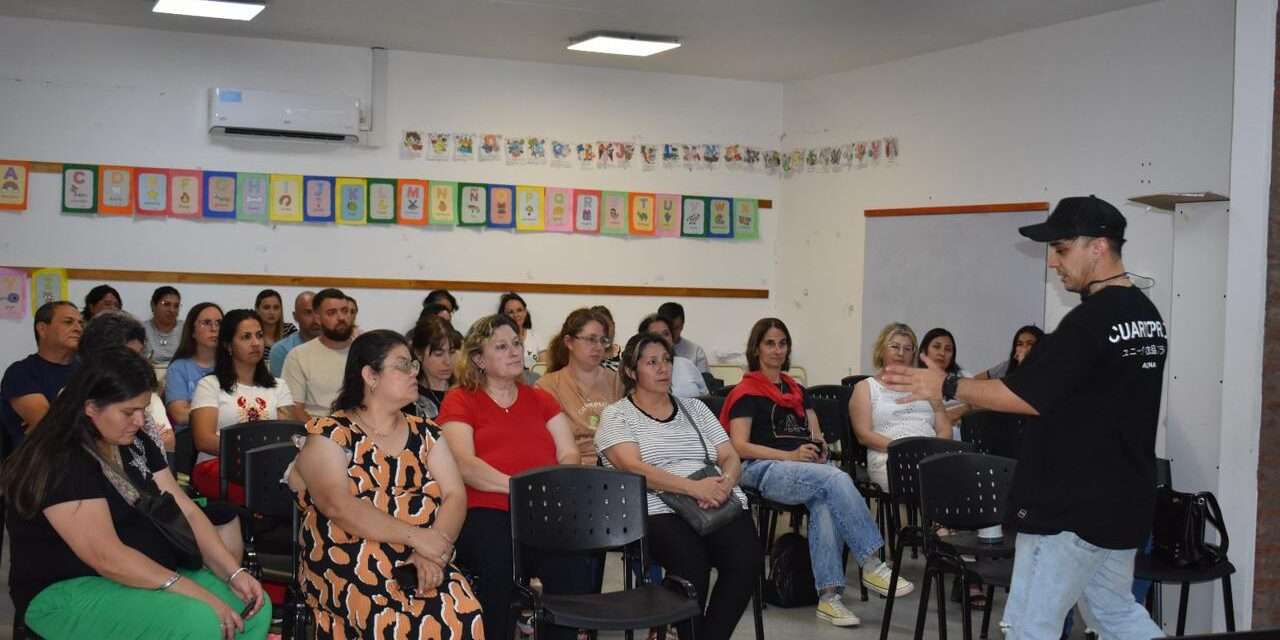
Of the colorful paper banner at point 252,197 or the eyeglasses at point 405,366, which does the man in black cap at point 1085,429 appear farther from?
the colorful paper banner at point 252,197

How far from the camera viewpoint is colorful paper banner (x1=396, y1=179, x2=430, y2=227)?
8273 mm

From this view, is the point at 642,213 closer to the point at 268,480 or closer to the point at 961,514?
the point at 961,514

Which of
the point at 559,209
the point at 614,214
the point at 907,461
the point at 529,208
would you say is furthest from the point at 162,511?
the point at 614,214

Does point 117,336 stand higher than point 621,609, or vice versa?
point 117,336

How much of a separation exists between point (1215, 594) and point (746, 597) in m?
1.72

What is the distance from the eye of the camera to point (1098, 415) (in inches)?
121

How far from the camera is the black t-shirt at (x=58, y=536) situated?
3.07 m

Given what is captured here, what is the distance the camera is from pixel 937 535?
13.9ft

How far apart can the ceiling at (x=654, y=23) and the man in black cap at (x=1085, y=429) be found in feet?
12.5

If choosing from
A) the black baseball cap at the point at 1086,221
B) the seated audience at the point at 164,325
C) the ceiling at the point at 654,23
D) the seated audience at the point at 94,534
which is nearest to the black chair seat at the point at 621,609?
the seated audience at the point at 94,534

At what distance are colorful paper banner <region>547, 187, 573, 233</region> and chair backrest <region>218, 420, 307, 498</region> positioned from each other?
4404 mm

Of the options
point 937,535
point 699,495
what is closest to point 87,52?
point 699,495

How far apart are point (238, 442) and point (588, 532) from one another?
57.2 inches

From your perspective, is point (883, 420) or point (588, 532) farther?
point (883, 420)
